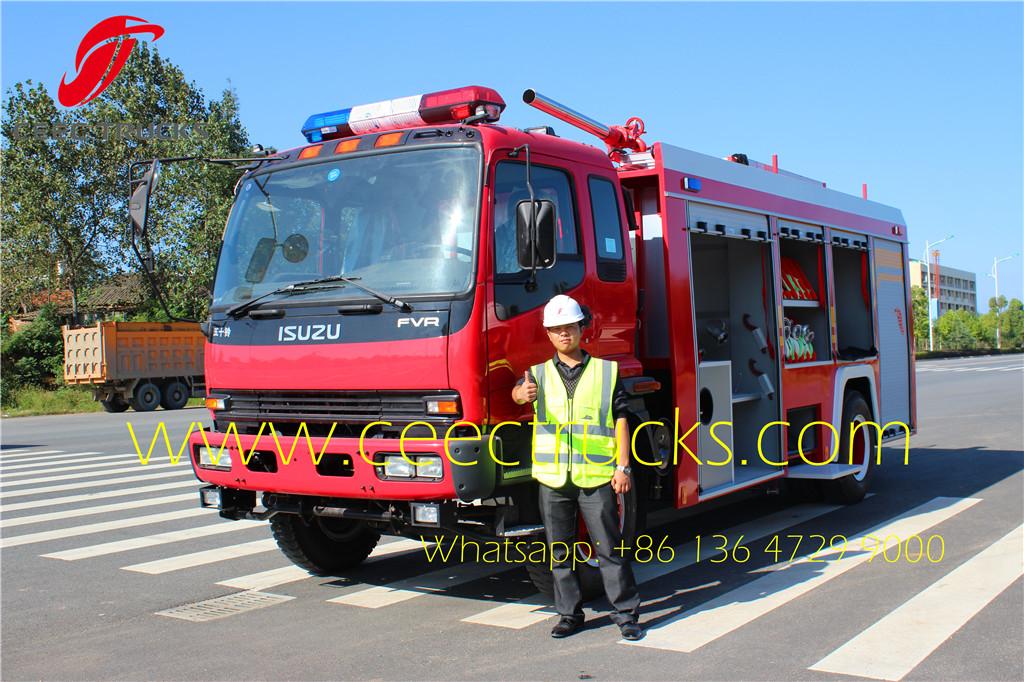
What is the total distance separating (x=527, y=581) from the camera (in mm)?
6879

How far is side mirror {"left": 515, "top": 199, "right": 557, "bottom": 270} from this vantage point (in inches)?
219

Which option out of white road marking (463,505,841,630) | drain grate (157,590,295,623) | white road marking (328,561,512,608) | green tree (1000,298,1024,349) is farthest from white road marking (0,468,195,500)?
green tree (1000,298,1024,349)

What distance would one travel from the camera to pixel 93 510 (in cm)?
1041

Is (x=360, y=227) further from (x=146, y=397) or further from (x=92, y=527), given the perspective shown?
(x=146, y=397)

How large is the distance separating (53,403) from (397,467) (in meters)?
29.8

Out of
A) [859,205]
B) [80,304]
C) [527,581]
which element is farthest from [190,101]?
[527,581]

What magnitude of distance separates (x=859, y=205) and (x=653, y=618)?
6.35 metres

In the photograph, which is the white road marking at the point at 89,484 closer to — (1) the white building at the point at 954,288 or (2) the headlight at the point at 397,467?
(2) the headlight at the point at 397,467

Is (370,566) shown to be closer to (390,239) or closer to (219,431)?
(219,431)

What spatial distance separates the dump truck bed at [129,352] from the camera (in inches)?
1154

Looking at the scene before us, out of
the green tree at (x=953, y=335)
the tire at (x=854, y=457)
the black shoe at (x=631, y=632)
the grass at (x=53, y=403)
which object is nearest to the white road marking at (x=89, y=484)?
the tire at (x=854, y=457)

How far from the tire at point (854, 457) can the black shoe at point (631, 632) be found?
16.0 feet

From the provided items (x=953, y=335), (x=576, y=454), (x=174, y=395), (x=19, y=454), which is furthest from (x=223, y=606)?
(x=953, y=335)

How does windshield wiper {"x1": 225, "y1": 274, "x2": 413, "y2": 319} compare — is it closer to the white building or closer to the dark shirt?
the dark shirt
